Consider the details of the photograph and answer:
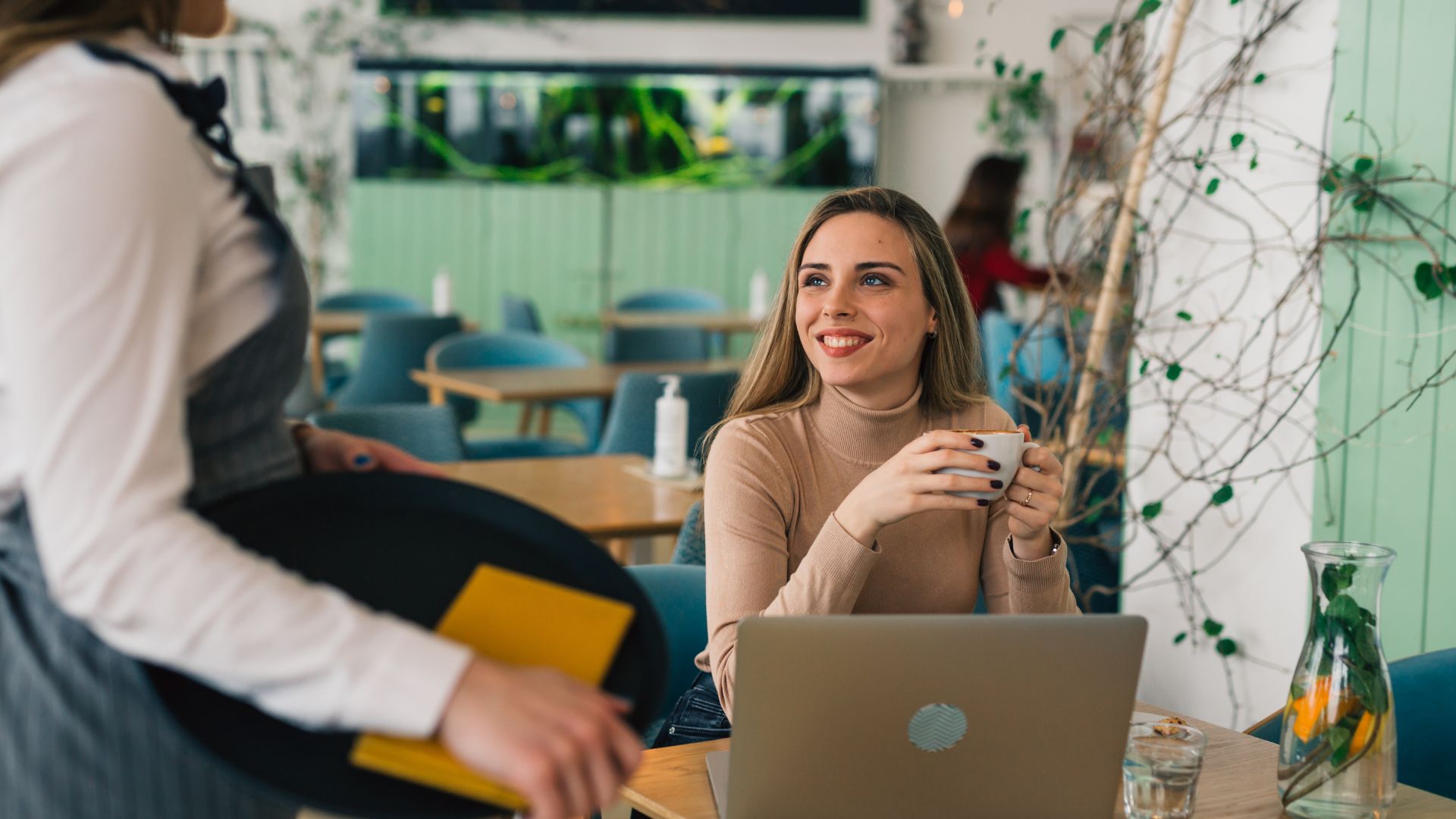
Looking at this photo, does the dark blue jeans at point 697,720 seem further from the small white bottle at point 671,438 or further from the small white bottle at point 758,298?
the small white bottle at point 758,298

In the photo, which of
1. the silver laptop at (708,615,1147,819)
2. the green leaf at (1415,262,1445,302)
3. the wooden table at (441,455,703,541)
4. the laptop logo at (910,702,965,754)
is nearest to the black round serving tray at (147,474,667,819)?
the silver laptop at (708,615,1147,819)

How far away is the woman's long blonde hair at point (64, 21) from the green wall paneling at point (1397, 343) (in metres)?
2.34

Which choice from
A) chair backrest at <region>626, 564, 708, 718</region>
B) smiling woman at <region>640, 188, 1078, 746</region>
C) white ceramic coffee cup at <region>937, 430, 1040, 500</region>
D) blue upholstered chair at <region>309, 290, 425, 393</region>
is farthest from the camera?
blue upholstered chair at <region>309, 290, 425, 393</region>

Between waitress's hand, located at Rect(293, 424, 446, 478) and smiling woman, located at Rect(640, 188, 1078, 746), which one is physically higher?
waitress's hand, located at Rect(293, 424, 446, 478)

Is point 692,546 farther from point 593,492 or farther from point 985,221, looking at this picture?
point 985,221

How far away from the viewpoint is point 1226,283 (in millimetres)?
3023

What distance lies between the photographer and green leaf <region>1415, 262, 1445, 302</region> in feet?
8.17

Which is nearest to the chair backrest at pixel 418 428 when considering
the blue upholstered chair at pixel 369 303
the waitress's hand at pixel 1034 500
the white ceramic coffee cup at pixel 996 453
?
the waitress's hand at pixel 1034 500

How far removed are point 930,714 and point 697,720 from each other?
0.74 metres

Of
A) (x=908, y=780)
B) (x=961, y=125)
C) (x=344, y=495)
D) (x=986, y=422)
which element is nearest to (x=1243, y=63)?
(x=986, y=422)

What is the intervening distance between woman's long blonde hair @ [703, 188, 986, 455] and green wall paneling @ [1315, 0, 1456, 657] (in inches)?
40.6

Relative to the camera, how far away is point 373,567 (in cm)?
92

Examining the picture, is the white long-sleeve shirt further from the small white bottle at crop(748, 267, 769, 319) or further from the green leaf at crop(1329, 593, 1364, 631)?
the small white bottle at crop(748, 267, 769, 319)

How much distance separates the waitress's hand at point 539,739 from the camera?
76 cm
